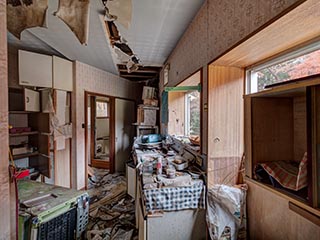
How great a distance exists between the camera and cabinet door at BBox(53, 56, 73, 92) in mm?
3057

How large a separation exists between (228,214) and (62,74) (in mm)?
3147

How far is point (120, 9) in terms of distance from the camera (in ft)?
5.56

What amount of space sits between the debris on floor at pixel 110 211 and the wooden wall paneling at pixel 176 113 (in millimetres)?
1404

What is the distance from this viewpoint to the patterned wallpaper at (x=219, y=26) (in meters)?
1.05

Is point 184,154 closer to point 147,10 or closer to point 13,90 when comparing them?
point 147,10

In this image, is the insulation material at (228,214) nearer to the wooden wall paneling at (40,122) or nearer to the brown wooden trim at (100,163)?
the wooden wall paneling at (40,122)

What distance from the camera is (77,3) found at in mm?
1426

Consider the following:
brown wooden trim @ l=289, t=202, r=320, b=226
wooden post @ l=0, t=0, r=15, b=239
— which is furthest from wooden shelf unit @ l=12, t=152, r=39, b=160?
brown wooden trim @ l=289, t=202, r=320, b=226

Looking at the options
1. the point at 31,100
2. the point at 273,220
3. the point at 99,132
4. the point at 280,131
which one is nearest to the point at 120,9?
the point at 280,131

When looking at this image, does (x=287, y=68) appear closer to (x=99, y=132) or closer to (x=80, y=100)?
(x=80, y=100)

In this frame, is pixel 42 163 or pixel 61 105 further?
pixel 61 105

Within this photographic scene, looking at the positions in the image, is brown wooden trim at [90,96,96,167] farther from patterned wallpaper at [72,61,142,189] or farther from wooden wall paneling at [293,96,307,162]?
wooden wall paneling at [293,96,307,162]

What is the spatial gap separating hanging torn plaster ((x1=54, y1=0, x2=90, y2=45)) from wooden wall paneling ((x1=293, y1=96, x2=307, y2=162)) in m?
1.61

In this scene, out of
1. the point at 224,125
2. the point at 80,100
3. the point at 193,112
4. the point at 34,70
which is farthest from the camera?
the point at 80,100
